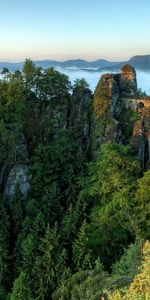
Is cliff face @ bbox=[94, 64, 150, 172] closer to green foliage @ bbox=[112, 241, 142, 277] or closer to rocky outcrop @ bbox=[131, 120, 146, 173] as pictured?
rocky outcrop @ bbox=[131, 120, 146, 173]

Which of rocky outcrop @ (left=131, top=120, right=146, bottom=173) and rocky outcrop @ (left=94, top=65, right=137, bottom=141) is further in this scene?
rocky outcrop @ (left=94, top=65, right=137, bottom=141)

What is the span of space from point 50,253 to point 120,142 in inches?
708

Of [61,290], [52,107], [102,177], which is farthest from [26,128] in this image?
[61,290]

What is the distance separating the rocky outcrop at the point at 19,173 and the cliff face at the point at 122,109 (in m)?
8.71

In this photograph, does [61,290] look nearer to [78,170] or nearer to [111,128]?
[78,170]

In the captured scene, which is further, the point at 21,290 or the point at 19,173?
the point at 19,173

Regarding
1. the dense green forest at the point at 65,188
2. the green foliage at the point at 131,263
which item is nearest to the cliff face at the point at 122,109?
the dense green forest at the point at 65,188

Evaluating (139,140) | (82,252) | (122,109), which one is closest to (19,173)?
(82,252)

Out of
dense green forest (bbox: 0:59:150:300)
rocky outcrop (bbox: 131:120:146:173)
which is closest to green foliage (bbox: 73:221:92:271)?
dense green forest (bbox: 0:59:150:300)

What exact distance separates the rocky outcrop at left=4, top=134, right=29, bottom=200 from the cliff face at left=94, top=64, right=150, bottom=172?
871cm

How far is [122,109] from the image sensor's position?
183 feet

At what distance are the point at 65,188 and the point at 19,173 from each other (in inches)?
204

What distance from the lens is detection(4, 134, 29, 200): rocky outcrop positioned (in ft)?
164

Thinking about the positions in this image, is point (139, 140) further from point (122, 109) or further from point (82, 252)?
point (82, 252)
